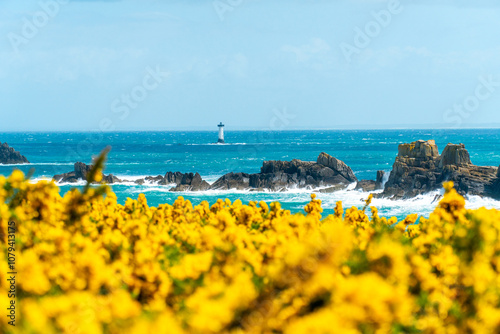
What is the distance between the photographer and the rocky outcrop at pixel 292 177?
38.4m

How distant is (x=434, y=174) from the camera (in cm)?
3331

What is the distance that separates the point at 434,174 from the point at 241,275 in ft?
108

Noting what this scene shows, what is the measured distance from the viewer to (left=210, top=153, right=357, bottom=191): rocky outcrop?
38.4 metres

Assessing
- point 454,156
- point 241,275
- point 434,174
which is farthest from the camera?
point 454,156

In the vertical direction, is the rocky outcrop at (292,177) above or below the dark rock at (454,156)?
below

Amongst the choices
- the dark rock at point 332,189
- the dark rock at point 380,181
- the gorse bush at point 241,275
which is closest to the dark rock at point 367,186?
the dark rock at point 380,181

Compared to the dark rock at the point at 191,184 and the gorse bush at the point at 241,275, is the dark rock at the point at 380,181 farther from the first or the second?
the gorse bush at the point at 241,275

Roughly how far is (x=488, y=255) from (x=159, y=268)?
204cm

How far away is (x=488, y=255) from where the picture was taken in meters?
3.33

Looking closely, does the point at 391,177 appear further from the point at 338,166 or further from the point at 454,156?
the point at 338,166

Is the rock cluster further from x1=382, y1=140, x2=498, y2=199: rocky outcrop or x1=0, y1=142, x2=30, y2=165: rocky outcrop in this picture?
x1=0, y1=142, x2=30, y2=165: rocky outcrop

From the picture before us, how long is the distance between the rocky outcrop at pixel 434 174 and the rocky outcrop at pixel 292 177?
20.4 ft

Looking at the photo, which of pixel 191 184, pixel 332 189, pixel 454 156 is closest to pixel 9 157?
pixel 191 184

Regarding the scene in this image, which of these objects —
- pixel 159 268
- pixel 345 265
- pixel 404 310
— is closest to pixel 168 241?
pixel 159 268
